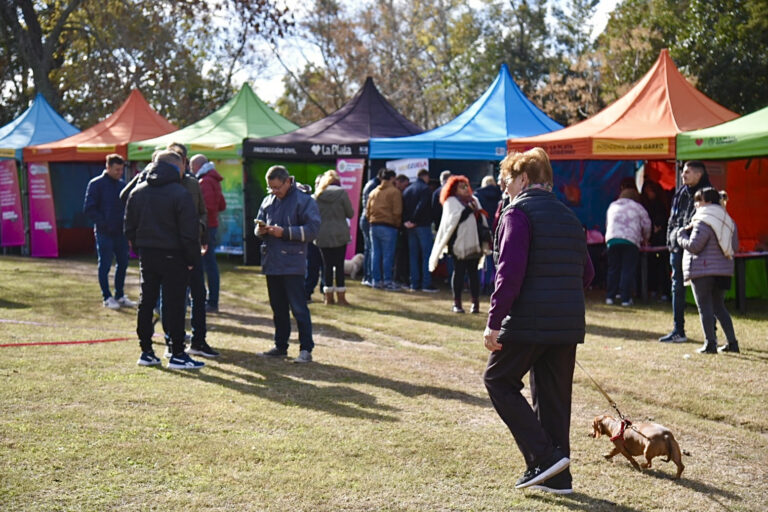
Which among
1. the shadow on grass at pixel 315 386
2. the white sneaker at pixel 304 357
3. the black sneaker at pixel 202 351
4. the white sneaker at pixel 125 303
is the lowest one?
the shadow on grass at pixel 315 386

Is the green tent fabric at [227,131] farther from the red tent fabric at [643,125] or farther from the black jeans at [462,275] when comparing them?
the black jeans at [462,275]

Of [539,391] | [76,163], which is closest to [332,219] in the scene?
[539,391]

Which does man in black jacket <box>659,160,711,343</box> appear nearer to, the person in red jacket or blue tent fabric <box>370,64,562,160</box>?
the person in red jacket

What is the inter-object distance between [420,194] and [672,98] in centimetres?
401

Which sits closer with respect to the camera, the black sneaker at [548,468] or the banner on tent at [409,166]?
the black sneaker at [548,468]

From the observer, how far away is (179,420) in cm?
624

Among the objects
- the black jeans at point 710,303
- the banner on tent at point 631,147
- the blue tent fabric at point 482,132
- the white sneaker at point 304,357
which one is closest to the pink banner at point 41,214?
the blue tent fabric at point 482,132

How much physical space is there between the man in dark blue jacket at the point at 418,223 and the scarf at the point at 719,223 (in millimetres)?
5724

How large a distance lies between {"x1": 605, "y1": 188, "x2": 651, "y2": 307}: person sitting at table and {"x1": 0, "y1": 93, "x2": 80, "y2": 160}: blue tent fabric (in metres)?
13.3

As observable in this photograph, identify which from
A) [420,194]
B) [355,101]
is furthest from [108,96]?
[420,194]

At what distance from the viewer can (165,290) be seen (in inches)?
309

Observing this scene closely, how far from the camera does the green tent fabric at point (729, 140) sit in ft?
36.6

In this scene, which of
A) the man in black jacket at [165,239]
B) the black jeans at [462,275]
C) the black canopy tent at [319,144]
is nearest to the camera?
the man in black jacket at [165,239]

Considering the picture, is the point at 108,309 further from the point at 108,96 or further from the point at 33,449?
the point at 108,96
